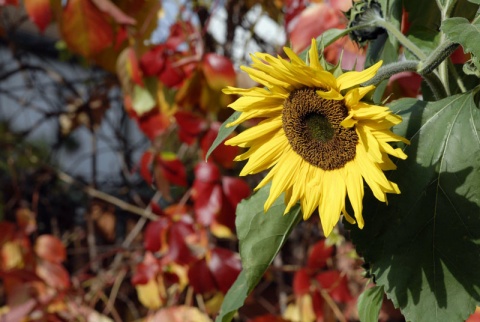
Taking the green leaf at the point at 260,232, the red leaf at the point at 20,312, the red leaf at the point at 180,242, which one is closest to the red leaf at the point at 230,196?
the red leaf at the point at 180,242

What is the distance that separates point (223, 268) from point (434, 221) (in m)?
0.96

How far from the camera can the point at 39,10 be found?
62.5 inches

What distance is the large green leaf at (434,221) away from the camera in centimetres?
63

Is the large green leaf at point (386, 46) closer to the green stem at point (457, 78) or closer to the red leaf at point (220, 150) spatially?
the green stem at point (457, 78)

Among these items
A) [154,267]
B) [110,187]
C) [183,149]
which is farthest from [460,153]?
[110,187]


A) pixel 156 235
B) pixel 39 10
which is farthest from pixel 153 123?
pixel 39 10

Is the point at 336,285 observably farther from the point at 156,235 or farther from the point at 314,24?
the point at 314,24

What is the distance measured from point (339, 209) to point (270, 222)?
0.13m

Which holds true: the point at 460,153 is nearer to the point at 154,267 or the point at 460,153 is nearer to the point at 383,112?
the point at 383,112

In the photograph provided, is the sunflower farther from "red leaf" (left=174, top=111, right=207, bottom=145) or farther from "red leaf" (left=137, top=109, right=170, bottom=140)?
"red leaf" (left=137, top=109, right=170, bottom=140)

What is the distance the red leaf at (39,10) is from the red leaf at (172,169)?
1.43ft

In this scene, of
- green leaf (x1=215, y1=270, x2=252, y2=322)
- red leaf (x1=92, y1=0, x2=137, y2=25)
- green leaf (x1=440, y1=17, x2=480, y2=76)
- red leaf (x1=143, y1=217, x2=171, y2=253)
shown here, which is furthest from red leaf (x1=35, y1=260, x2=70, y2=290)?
green leaf (x1=440, y1=17, x2=480, y2=76)

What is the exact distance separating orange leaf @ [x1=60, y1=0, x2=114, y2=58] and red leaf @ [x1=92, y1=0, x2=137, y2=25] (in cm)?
4

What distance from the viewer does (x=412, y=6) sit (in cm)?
82
